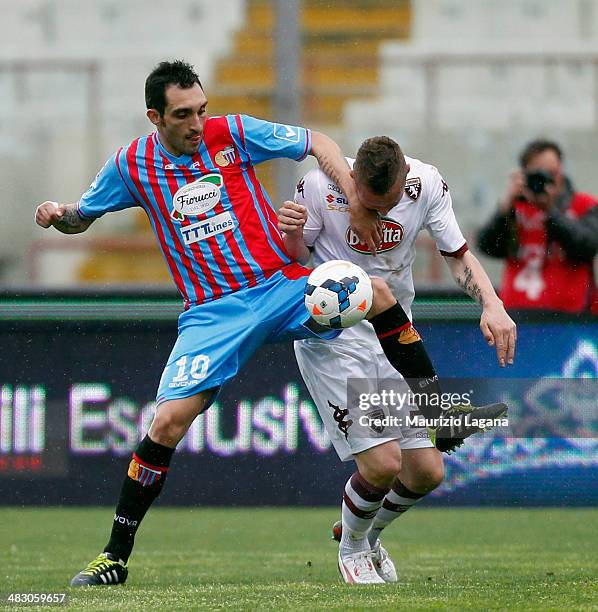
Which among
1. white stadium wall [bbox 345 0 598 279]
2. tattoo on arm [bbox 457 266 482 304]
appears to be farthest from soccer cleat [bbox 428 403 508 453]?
white stadium wall [bbox 345 0 598 279]

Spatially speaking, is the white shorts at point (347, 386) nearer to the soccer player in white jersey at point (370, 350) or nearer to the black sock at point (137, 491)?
the soccer player in white jersey at point (370, 350)

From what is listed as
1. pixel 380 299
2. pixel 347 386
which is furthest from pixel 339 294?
pixel 347 386

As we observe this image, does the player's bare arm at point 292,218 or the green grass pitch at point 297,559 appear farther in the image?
the player's bare arm at point 292,218

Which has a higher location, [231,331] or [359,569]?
[231,331]

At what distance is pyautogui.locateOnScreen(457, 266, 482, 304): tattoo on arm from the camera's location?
541 centimetres

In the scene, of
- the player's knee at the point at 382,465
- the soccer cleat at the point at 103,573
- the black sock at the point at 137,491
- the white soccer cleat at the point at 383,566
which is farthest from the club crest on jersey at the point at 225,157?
the white soccer cleat at the point at 383,566

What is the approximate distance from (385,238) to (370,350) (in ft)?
1.65

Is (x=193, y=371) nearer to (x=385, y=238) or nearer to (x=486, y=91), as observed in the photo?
(x=385, y=238)

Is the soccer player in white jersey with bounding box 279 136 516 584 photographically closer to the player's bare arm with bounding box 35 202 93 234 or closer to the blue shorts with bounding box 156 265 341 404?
the blue shorts with bounding box 156 265 341 404

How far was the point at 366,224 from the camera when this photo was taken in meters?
5.37

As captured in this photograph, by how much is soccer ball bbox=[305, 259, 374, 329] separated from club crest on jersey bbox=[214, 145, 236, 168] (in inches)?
26.6

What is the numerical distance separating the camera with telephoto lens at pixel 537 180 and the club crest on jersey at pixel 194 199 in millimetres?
3320

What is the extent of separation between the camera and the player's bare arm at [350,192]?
5344mm

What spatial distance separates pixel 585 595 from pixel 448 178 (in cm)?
551
